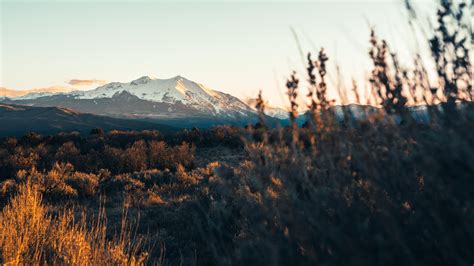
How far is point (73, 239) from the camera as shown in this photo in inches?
177

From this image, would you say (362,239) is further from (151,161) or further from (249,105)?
(151,161)

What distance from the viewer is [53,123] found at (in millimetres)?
87312

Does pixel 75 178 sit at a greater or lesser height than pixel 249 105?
lesser

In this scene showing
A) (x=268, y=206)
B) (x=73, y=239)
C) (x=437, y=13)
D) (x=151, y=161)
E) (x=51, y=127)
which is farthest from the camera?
(x=51, y=127)

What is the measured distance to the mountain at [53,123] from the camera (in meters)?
79.6

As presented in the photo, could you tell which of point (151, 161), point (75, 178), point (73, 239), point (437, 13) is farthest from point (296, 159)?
point (151, 161)

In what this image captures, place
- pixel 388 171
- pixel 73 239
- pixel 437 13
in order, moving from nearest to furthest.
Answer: pixel 388 171 < pixel 437 13 < pixel 73 239

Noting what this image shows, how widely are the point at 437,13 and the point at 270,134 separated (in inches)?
59.9

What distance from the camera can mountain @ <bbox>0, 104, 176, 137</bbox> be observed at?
79.6 metres

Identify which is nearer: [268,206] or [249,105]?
[249,105]

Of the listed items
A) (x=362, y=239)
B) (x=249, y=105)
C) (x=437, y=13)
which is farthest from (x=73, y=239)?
(x=437, y=13)

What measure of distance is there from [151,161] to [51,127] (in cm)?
7295

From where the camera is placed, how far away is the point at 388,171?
2.77 meters

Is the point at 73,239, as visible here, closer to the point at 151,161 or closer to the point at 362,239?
the point at 362,239
